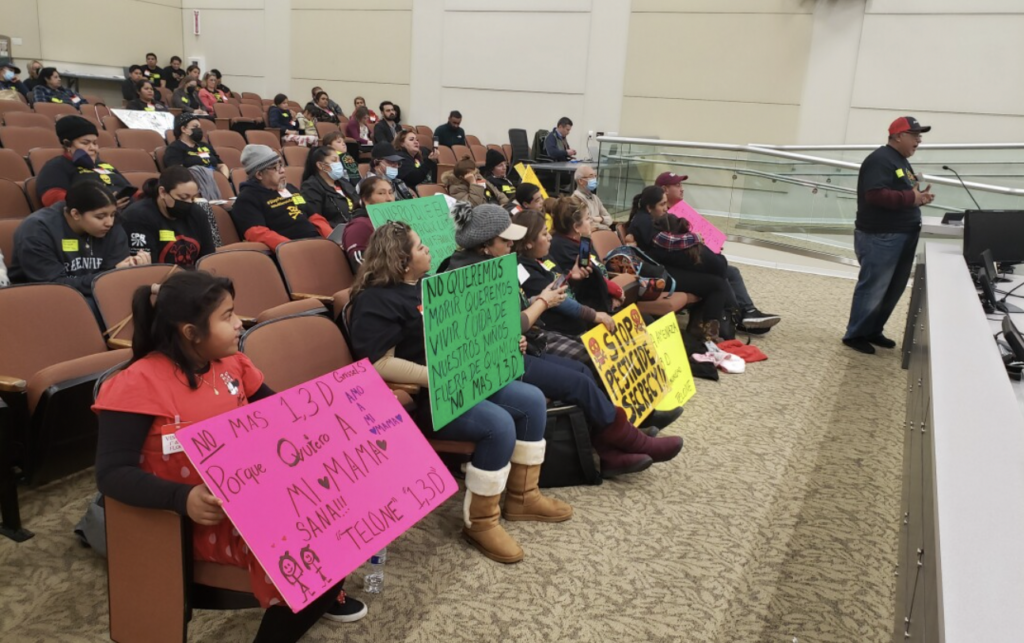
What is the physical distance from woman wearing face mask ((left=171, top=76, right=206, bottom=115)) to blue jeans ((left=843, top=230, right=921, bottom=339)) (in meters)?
9.89

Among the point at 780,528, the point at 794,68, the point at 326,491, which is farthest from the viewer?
the point at 794,68

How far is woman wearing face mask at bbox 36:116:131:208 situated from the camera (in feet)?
15.0

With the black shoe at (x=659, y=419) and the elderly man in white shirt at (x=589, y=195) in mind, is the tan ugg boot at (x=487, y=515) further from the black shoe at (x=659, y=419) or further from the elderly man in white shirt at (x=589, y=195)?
the elderly man in white shirt at (x=589, y=195)

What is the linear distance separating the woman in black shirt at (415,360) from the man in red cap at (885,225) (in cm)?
356

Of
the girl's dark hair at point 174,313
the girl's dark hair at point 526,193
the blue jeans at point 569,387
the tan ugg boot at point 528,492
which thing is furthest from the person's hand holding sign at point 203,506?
the girl's dark hair at point 526,193

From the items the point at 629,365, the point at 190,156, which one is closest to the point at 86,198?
the point at 629,365

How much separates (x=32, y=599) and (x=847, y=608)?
8.44 ft

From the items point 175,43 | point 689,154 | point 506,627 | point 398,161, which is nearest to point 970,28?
point 689,154

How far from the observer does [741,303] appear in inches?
225

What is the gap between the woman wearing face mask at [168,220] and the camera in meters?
3.84

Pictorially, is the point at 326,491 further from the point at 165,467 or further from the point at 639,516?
the point at 639,516

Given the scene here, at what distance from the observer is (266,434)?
5.72ft

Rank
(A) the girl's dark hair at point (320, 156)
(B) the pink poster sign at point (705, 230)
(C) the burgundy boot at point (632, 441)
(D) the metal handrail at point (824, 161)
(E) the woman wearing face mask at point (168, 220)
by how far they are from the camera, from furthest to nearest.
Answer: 1. (D) the metal handrail at point (824, 161)
2. (B) the pink poster sign at point (705, 230)
3. (A) the girl's dark hair at point (320, 156)
4. (E) the woman wearing face mask at point (168, 220)
5. (C) the burgundy boot at point (632, 441)

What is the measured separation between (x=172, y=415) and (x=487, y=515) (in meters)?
1.25
